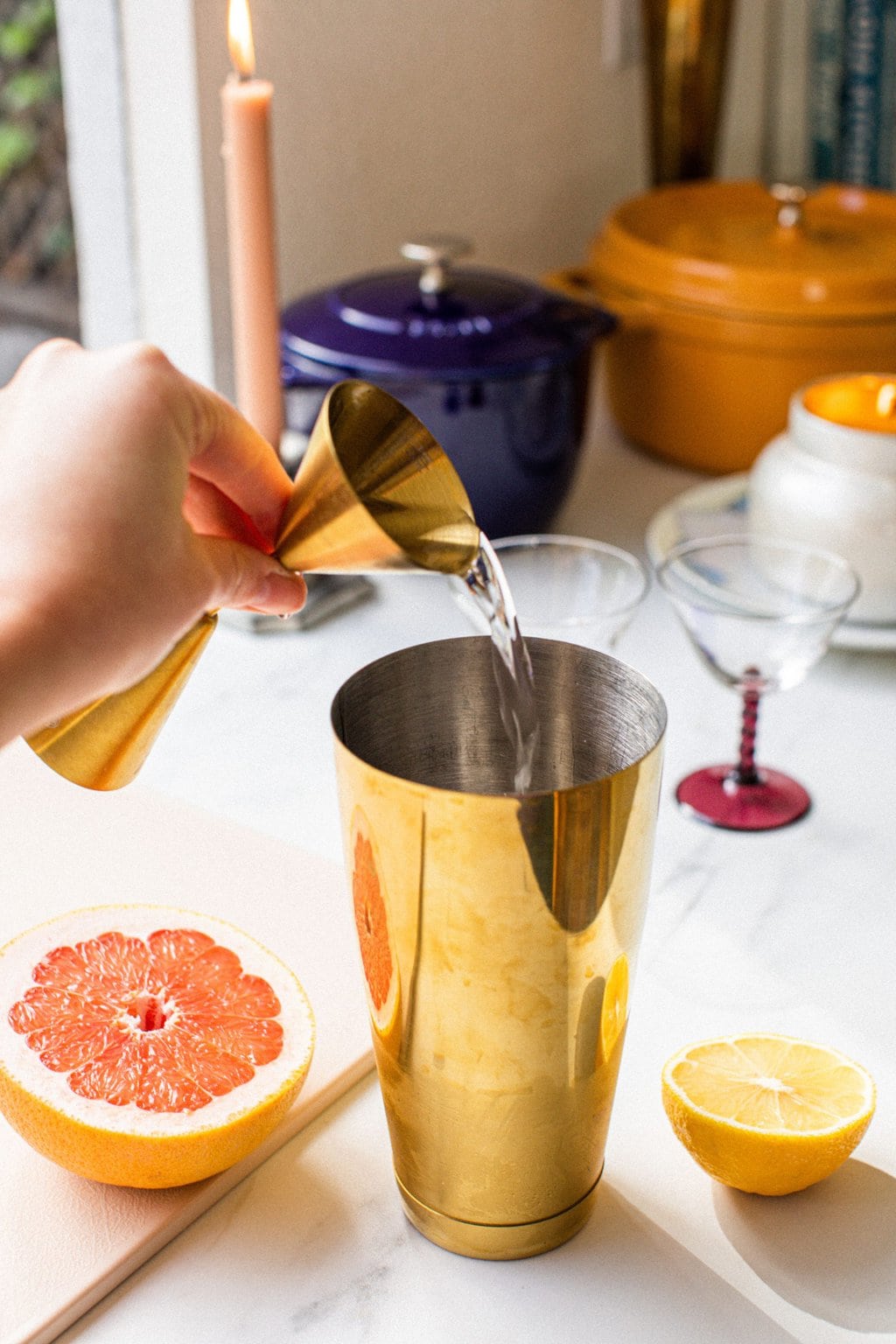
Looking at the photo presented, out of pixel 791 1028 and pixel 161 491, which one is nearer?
pixel 161 491

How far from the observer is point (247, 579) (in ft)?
1.60

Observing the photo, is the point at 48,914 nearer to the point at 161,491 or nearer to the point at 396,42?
the point at 161,491

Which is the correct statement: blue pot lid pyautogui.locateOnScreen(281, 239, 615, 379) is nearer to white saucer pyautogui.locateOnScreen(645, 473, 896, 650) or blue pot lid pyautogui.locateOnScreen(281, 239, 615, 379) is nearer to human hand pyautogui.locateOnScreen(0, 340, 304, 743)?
white saucer pyautogui.locateOnScreen(645, 473, 896, 650)

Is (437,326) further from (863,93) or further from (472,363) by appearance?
(863,93)

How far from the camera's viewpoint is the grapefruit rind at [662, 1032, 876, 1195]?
0.52 meters

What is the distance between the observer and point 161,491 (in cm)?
44

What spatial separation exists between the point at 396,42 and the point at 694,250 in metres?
0.29

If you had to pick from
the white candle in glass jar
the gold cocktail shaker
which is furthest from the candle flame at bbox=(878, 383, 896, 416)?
the gold cocktail shaker

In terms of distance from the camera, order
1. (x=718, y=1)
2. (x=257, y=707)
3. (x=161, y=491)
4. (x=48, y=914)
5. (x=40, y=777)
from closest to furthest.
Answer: (x=161, y=491)
(x=48, y=914)
(x=40, y=777)
(x=257, y=707)
(x=718, y=1)

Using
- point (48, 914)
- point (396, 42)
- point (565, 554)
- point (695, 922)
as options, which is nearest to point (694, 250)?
point (396, 42)

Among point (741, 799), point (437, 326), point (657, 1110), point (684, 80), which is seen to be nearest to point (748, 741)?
point (741, 799)

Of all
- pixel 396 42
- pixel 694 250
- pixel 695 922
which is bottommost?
pixel 695 922

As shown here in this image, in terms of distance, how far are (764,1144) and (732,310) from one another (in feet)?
2.49

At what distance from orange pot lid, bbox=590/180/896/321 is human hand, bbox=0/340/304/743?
2.37 feet
